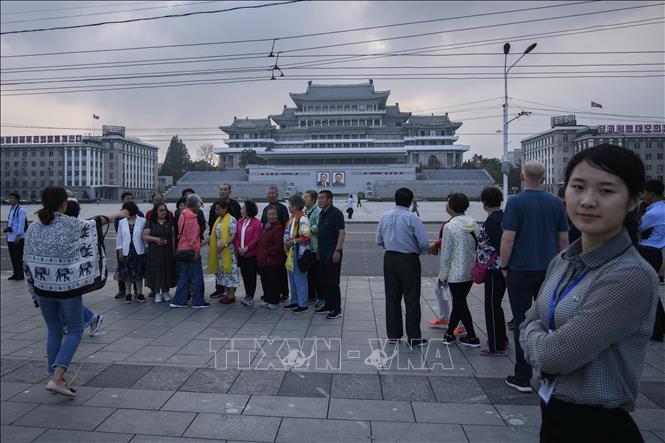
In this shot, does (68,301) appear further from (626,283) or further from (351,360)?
(626,283)

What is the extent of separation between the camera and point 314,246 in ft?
22.4

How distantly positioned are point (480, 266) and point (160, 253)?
16.6ft

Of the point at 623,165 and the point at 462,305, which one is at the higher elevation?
the point at 623,165

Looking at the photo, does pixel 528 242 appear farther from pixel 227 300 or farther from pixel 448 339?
pixel 227 300

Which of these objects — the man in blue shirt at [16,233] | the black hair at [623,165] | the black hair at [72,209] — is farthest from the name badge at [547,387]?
the man in blue shirt at [16,233]

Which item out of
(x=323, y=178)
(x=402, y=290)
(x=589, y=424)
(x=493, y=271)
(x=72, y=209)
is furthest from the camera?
(x=323, y=178)

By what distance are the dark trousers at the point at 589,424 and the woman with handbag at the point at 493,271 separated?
3.17 m

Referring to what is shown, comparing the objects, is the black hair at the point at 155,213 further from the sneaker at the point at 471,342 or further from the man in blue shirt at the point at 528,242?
the man in blue shirt at the point at 528,242

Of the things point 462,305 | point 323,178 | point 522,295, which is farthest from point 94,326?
point 323,178

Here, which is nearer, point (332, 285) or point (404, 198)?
point (404, 198)

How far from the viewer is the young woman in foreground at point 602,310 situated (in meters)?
1.42

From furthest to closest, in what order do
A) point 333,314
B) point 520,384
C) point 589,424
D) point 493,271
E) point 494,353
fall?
point 333,314
point 494,353
point 493,271
point 520,384
point 589,424

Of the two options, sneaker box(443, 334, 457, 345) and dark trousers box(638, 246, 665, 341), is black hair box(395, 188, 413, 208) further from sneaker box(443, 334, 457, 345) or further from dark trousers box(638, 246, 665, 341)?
dark trousers box(638, 246, 665, 341)

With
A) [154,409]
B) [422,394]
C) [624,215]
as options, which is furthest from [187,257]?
[624,215]
